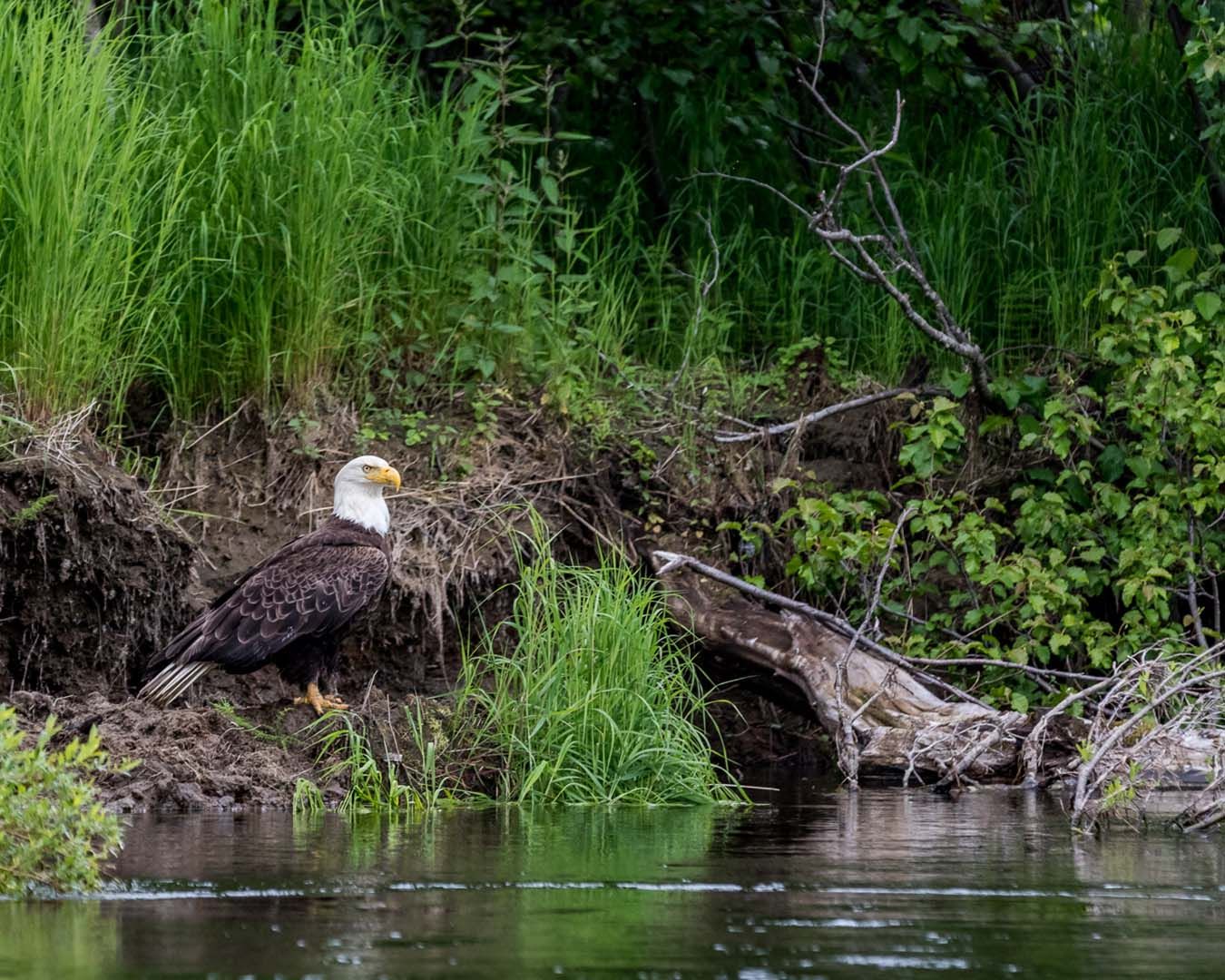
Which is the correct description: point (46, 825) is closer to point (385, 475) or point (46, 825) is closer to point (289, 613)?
point (289, 613)

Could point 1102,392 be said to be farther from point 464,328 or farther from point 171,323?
point 171,323

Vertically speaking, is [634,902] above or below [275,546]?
below

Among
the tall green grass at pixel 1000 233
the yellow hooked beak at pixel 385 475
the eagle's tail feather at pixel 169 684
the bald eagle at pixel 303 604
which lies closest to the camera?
the eagle's tail feather at pixel 169 684

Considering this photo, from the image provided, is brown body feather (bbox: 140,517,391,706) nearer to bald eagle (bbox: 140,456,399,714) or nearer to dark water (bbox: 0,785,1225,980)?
bald eagle (bbox: 140,456,399,714)

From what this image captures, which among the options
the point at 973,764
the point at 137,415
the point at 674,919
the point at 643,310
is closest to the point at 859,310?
the point at 643,310

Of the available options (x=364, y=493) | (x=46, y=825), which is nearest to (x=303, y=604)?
(x=364, y=493)

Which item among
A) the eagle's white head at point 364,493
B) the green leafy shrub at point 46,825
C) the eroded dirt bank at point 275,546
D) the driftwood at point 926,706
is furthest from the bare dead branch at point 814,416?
the green leafy shrub at point 46,825

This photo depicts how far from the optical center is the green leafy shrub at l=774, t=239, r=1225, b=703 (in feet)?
30.2

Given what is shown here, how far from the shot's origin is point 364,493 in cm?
878

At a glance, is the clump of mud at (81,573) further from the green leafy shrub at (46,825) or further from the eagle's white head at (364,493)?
the green leafy shrub at (46,825)

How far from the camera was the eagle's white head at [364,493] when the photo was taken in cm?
872

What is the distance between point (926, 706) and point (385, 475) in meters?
2.69

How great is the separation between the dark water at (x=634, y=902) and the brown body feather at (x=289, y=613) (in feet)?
3.63

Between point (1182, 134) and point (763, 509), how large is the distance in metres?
3.38
